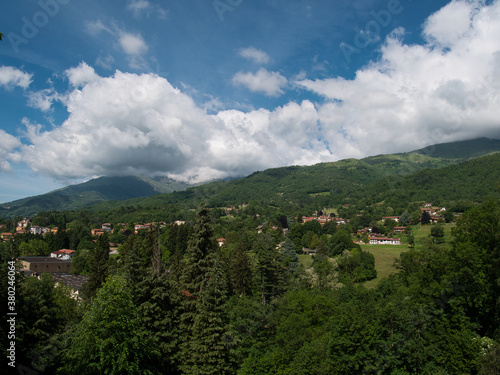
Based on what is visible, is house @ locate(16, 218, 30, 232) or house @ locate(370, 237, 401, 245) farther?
house @ locate(16, 218, 30, 232)

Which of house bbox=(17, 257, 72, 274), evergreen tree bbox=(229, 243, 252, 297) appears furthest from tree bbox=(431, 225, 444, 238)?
house bbox=(17, 257, 72, 274)

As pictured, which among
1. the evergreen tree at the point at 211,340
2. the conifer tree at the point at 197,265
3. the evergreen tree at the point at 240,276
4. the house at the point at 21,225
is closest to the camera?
the evergreen tree at the point at 211,340

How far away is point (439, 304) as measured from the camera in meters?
16.6

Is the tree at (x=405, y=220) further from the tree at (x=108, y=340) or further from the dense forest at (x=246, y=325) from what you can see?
the tree at (x=108, y=340)

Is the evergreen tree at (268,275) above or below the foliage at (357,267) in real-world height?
above

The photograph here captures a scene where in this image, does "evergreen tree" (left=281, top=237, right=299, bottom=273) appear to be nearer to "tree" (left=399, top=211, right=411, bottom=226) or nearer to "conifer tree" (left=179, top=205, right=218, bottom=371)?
"conifer tree" (left=179, top=205, right=218, bottom=371)

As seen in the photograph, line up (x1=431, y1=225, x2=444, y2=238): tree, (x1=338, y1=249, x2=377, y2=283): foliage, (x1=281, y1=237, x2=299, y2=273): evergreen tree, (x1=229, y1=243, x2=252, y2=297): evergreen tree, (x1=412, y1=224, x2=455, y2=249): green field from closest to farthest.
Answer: (x1=229, y1=243, x2=252, y2=297): evergreen tree → (x1=338, y1=249, x2=377, y2=283): foliage → (x1=281, y1=237, x2=299, y2=273): evergreen tree → (x1=412, y1=224, x2=455, y2=249): green field → (x1=431, y1=225, x2=444, y2=238): tree

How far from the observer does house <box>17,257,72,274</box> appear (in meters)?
58.9

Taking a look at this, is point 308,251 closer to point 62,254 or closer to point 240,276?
point 240,276

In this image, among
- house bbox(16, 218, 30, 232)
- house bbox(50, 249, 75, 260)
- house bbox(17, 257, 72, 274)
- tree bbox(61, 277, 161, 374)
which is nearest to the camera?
tree bbox(61, 277, 161, 374)

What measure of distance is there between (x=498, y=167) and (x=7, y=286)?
17674 centimetres

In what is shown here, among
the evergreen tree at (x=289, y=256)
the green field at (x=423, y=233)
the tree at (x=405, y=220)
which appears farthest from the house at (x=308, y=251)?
the tree at (x=405, y=220)

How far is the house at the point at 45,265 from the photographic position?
193 ft

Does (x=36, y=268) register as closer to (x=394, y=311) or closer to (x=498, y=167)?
(x=394, y=311)
